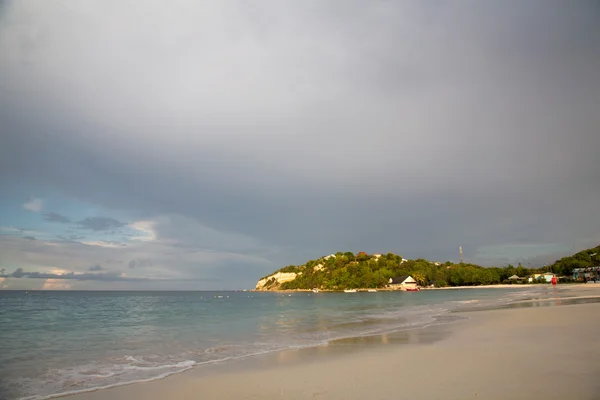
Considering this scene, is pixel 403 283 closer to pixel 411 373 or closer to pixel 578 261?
pixel 578 261

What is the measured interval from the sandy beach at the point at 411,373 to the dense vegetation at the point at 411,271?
137 m

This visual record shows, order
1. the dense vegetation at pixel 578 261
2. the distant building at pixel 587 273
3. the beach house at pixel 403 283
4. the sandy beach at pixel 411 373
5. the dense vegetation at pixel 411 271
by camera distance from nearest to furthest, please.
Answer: the sandy beach at pixel 411 373 → the distant building at pixel 587 273 → the dense vegetation at pixel 578 261 → the beach house at pixel 403 283 → the dense vegetation at pixel 411 271

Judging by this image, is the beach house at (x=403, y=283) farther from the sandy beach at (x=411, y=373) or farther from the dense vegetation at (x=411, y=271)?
the sandy beach at (x=411, y=373)

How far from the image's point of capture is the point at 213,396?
779 centimetres

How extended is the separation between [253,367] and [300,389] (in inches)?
129

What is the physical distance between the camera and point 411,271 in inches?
6540

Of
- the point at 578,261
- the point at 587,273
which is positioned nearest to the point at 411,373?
the point at 587,273

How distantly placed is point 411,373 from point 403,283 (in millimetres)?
140489

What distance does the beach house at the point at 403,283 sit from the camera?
452ft

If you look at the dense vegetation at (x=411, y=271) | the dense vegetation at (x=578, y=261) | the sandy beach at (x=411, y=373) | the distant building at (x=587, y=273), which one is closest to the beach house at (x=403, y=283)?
→ the dense vegetation at (x=411, y=271)

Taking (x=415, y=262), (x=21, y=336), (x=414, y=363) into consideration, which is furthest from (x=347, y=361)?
(x=415, y=262)

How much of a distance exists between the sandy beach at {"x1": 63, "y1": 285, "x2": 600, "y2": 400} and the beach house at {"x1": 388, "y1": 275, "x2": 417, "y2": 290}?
131073 mm

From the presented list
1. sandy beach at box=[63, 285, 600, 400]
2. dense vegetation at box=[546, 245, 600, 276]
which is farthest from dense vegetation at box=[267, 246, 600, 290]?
sandy beach at box=[63, 285, 600, 400]

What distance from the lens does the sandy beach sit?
7.18 m
